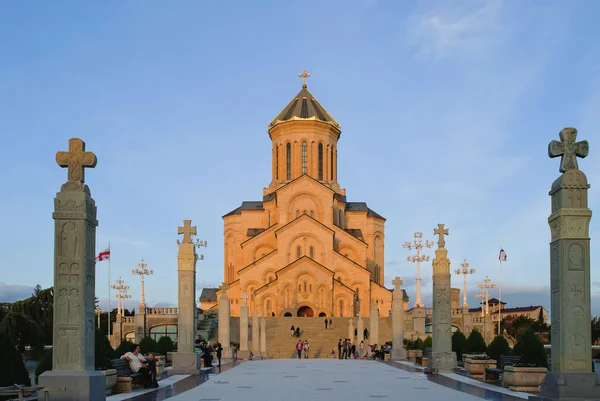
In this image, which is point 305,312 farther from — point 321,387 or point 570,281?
point 570,281

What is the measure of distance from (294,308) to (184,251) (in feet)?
116

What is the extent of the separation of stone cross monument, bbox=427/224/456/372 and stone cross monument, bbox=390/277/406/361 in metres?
8.94

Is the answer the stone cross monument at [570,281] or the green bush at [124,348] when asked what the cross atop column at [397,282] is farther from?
the stone cross monument at [570,281]

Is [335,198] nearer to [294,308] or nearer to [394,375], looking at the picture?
[294,308]

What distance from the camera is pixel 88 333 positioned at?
12.4 m

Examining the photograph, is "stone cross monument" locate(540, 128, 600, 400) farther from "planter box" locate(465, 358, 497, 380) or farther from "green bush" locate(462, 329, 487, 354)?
"green bush" locate(462, 329, 487, 354)

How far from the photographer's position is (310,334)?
165ft

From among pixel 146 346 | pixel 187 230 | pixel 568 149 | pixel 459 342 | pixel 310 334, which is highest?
pixel 568 149

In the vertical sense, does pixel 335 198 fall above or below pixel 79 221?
above

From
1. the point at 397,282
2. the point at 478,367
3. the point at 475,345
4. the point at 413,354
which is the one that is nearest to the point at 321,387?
the point at 478,367

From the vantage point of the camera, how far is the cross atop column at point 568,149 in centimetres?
1295

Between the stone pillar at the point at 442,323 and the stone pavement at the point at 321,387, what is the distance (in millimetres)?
847

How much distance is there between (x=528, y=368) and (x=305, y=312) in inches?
1718

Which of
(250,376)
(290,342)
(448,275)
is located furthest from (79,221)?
(290,342)
